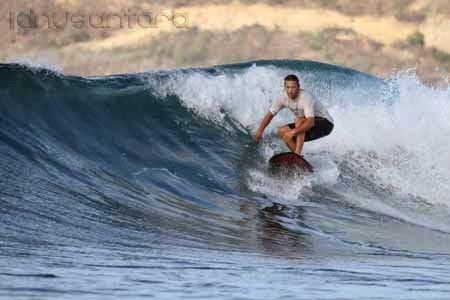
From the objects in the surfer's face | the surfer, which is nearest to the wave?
the surfer

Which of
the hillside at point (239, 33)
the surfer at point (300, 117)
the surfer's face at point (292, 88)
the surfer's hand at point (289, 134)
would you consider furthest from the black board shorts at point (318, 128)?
the hillside at point (239, 33)

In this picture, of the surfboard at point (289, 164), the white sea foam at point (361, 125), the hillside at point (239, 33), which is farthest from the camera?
the hillside at point (239, 33)

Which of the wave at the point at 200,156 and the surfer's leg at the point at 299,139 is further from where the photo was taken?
the surfer's leg at the point at 299,139

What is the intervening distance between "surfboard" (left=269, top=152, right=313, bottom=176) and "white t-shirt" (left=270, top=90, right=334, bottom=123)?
43 centimetres

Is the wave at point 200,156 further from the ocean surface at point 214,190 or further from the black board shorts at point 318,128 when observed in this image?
the black board shorts at point 318,128

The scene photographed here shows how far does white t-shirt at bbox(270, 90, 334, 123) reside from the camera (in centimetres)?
1227

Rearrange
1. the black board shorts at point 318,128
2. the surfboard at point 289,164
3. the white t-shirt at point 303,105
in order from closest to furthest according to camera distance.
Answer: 1. the surfboard at point 289,164
2. the white t-shirt at point 303,105
3. the black board shorts at point 318,128

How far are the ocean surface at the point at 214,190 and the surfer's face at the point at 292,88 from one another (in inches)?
32.9

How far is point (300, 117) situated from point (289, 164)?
0.51 m

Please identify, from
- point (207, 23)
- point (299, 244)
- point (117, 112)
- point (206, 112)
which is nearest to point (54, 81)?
point (117, 112)

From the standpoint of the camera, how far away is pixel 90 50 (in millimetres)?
37500

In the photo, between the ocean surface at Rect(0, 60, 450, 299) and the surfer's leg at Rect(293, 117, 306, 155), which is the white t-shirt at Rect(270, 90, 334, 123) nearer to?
the surfer's leg at Rect(293, 117, 306, 155)

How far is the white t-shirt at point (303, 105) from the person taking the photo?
40.2ft

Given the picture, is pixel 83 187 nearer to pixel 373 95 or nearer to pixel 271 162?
pixel 271 162
